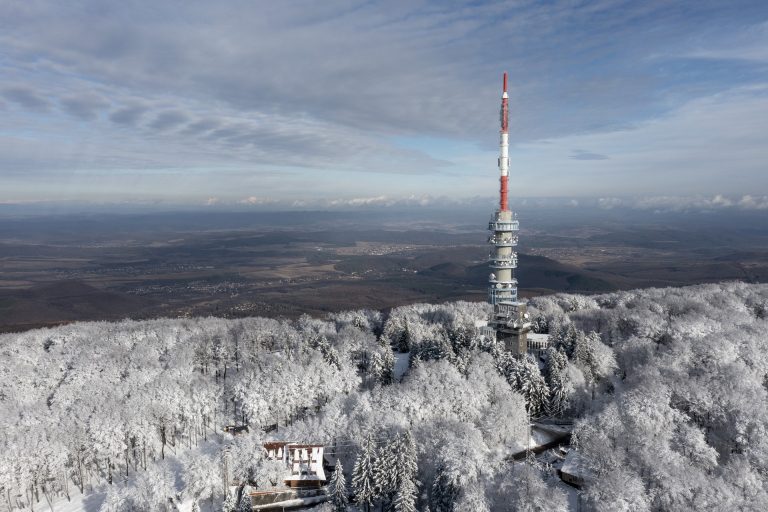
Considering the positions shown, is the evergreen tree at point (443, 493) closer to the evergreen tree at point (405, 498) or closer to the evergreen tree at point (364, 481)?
the evergreen tree at point (405, 498)

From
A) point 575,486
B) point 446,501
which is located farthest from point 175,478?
point 575,486

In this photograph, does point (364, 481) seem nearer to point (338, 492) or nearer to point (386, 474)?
point (386, 474)

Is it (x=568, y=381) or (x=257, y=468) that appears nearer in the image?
(x=257, y=468)

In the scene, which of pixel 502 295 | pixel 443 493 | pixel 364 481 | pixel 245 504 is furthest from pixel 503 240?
pixel 245 504

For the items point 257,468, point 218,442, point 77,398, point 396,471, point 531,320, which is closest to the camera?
point 396,471

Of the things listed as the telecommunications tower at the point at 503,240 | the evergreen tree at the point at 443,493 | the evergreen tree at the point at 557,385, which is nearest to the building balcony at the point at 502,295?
the telecommunications tower at the point at 503,240

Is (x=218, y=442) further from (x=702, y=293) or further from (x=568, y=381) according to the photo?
(x=702, y=293)

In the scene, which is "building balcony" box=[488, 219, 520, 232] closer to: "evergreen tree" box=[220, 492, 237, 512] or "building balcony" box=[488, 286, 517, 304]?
"building balcony" box=[488, 286, 517, 304]
